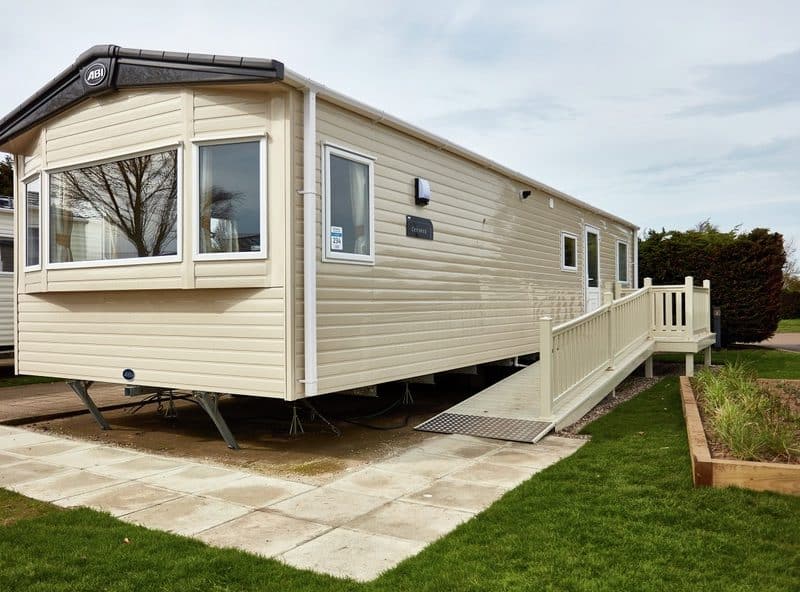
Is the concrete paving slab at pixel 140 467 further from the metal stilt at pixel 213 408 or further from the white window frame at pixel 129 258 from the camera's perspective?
the white window frame at pixel 129 258

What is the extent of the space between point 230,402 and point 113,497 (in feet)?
14.6

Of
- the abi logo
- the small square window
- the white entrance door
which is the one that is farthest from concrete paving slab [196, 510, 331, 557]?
the small square window

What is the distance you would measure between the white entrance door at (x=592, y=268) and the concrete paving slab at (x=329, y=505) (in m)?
8.38

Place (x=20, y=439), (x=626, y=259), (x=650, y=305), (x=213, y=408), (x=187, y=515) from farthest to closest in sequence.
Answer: (x=626, y=259) → (x=650, y=305) → (x=20, y=439) → (x=213, y=408) → (x=187, y=515)

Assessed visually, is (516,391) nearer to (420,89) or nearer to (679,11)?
(679,11)

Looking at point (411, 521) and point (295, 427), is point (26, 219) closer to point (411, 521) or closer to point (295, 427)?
point (295, 427)

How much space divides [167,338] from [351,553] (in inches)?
132

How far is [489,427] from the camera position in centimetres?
646

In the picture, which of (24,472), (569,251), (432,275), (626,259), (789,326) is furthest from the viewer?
(789,326)

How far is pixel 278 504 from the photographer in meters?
4.29

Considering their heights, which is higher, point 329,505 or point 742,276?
point 742,276

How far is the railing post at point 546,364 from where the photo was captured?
20.6ft

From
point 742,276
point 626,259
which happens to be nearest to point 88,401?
point 626,259

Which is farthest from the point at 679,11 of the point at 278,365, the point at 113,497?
the point at 113,497
